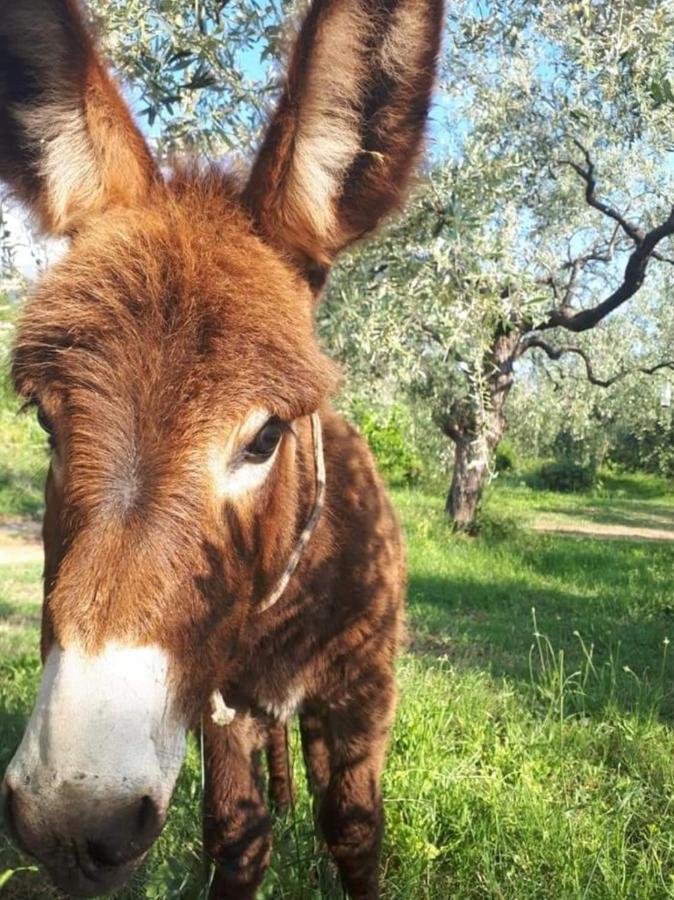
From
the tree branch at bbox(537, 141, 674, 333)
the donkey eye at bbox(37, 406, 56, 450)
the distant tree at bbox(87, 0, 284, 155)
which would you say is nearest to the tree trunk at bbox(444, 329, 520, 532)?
the tree branch at bbox(537, 141, 674, 333)

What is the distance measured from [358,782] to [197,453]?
5.58ft

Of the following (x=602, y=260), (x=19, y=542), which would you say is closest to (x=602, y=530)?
(x=602, y=260)

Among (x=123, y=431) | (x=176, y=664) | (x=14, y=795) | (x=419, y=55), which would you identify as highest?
(x=419, y=55)

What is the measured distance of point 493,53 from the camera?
7.19 meters

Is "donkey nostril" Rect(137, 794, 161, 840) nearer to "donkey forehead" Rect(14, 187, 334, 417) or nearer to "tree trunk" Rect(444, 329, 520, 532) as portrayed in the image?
"donkey forehead" Rect(14, 187, 334, 417)

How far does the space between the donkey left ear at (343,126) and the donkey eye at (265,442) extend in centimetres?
58

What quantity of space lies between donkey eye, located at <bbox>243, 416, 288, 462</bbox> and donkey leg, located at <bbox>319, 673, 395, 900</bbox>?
49.2 inches

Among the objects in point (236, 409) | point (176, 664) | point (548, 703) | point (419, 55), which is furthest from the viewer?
point (548, 703)

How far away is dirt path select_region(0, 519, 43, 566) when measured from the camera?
35.7ft

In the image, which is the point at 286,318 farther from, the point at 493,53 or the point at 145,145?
the point at 493,53

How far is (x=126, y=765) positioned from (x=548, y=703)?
3.83 meters

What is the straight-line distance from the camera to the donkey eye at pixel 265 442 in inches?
75.5

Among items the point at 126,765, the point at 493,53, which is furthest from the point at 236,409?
the point at 493,53

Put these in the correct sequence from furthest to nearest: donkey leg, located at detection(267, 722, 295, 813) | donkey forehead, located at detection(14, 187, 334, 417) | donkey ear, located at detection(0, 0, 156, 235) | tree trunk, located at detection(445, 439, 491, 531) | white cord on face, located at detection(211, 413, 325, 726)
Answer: tree trunk, located at detection(445, 439, 491, 531) < donkey leg, located at detection(267, 722, 295, 813) < donkey ear, located at detection(0, 0, 156, 235) < white cord on face, located at detection(211, 413, 325, 726) < donkey forehead, located at detection(14, 187, 334, 417)
